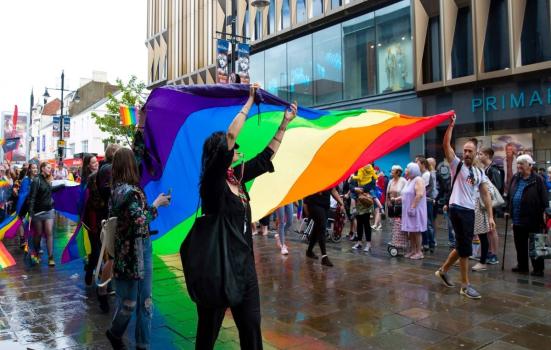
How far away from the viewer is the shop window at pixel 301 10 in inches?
926

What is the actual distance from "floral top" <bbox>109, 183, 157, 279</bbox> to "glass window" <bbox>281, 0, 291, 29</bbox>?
881 inches

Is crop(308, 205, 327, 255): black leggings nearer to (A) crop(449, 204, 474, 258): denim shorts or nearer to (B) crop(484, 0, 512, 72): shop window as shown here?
(A) crop(449, 204, 474, 258): denim shorts

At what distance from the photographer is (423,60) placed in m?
19.2

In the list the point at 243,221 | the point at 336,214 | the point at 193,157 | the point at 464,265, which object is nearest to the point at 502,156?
the point at 336,214

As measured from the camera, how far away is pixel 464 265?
5.96 m

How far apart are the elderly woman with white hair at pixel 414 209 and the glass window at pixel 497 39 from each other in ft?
36.4

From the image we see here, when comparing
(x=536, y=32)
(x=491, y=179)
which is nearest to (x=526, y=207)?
(x=491, y=179)

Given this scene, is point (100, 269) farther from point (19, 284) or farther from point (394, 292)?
point (394, 292)

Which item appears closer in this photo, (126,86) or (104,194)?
(104,194)

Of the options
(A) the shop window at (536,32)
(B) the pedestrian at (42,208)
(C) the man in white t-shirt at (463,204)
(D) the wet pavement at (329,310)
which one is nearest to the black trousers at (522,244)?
(D) the wet pavement at (329,310)

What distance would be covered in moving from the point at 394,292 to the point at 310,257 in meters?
2.77

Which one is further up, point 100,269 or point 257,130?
point 257,130

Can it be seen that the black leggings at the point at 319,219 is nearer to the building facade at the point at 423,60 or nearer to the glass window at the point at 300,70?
the building facade at the point at 423,60

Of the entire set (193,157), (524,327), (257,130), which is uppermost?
(257,130)
